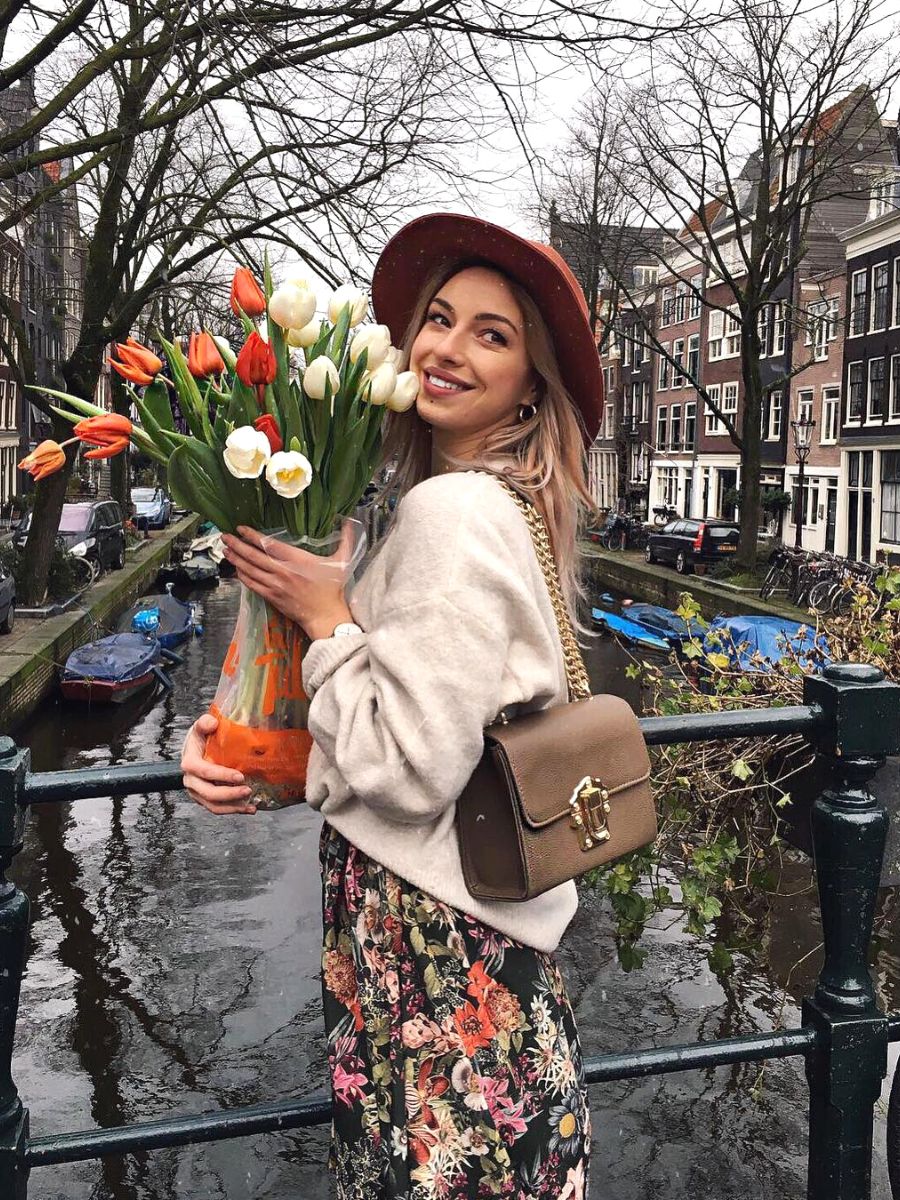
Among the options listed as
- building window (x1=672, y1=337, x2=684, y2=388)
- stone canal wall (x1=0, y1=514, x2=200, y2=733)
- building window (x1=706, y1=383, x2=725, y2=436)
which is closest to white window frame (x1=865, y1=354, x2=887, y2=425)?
building window (x1=706, y1=383, x2=725, y2=436)

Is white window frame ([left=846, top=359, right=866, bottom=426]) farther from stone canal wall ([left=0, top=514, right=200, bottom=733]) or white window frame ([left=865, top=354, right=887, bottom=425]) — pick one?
stone canal wall ([left=0, top=514, right=200, bottom=733])

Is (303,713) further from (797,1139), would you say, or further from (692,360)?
(692,360)

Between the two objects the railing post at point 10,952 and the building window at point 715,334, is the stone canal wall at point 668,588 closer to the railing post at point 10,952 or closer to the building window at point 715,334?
the building window at point 715,334

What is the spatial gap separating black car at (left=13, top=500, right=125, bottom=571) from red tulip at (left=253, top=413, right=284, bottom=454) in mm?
16538

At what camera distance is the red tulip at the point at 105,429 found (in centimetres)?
125

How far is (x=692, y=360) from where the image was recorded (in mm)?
38250

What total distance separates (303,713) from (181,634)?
1546 centimetres

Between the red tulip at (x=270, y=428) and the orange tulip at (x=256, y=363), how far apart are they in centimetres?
4

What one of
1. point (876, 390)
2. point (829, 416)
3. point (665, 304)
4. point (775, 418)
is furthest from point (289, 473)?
point (665, 304)

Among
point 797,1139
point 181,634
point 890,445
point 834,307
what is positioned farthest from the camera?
point 834,307

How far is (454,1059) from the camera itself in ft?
4.00

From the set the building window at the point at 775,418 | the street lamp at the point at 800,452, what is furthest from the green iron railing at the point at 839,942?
the building window at the point at 775,418

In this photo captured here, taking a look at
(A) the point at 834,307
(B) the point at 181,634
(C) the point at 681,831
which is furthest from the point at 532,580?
(A) the point at 834,307

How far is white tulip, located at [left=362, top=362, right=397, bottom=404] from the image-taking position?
4.12ft
